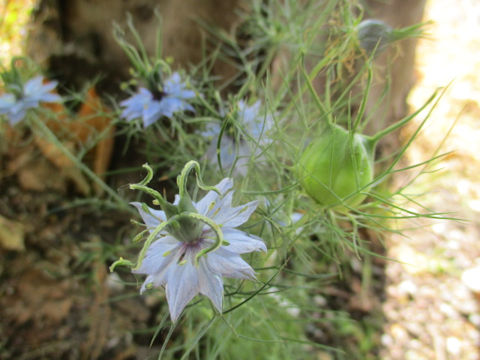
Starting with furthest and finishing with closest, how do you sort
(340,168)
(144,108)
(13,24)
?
(13,24), (144,108), (340,168)

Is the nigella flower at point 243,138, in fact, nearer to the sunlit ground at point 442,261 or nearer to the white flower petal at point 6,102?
the white flower petal at point 6,102

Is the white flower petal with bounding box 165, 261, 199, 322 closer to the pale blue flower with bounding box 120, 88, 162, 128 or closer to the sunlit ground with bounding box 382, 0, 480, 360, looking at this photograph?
the pale blue flower with bounding box 120, 88, 162, 128

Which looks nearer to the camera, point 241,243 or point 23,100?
point 241,243

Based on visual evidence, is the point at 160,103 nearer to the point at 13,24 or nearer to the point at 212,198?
the point at 212,198

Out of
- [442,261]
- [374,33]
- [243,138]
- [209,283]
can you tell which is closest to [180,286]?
[209,283]

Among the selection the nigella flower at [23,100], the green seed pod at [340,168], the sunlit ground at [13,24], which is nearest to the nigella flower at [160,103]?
the nigella flower at [23,100]

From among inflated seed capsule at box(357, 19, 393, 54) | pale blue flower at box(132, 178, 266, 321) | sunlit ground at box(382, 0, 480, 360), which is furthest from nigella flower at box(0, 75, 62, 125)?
sunlit ground at box(382, 0, 480, 360)
